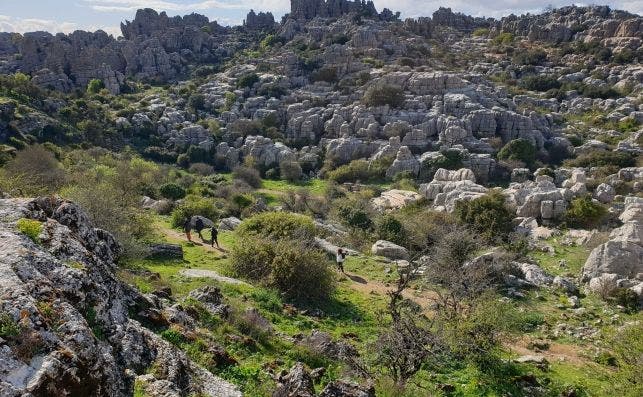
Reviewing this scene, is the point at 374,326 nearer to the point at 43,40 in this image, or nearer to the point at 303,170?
the point at 303,170

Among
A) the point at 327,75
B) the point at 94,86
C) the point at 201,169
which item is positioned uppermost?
the point at 327,75

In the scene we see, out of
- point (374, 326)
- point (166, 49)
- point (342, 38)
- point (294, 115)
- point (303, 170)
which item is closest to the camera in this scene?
point (374, 326)

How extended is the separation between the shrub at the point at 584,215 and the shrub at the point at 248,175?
2949cm

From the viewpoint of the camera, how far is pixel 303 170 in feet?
185

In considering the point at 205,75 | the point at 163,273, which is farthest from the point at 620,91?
the point at 163,273

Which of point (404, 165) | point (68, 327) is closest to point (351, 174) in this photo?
point (404, 165)

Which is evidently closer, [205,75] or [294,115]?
[294,115]

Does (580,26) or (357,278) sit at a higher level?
(580,26)

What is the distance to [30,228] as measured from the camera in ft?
22.7

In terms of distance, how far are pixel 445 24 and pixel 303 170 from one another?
7488cm

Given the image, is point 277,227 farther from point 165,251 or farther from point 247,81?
point 247,81

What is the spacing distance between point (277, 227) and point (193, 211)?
9680 millimetres

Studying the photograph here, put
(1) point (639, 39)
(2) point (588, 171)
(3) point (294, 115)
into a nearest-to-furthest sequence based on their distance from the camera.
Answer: (2) point (588, 171) < (3) point (294, 115) < (1) point (639, 39)

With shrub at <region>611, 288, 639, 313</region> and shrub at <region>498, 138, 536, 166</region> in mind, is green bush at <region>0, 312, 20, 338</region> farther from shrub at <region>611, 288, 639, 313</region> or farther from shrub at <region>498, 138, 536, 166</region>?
shrub at <region>498, 138, 536, 166</region>
